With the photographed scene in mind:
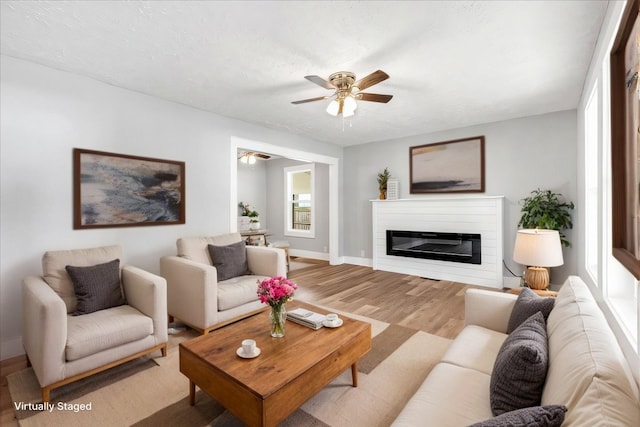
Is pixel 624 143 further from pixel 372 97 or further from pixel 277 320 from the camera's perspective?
pixel 277 320

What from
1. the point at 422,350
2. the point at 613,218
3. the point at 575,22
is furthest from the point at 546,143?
the point at 422,350

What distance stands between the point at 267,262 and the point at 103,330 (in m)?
1.70

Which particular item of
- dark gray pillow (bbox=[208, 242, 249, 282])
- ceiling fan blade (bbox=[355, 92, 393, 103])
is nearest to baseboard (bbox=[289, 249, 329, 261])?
dark gray pillow (bbox=[208, 242, 249, 282])

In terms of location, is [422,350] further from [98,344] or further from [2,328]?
[2,328]

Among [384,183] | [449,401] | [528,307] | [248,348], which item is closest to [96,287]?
[248,348]

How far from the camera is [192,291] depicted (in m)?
2.92

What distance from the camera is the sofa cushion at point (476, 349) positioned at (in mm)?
1637

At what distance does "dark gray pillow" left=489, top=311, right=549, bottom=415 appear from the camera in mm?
1118

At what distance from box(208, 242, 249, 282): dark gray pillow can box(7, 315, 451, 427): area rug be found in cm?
102

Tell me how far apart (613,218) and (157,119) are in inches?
163

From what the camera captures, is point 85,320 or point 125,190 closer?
point 85,320

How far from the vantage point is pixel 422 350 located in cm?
264

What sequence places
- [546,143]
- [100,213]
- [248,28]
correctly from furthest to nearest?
1. [546,143]
2. [100,213]
3. [248,28]

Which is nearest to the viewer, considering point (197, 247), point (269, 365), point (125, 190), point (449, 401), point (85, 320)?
point (449, 401)
